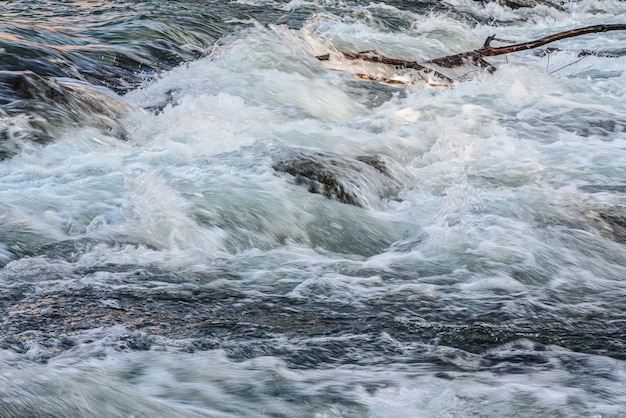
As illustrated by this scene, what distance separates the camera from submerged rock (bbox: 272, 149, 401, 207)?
5.20 m

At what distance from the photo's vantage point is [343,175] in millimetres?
5348

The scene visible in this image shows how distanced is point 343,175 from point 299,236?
0.84m

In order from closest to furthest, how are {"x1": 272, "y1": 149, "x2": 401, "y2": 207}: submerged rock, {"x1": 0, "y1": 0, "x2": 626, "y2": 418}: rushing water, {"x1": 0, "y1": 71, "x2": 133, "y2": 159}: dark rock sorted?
1. {"x1": 0, "y1": 0, "x2": 626, "y2": 418}: rushing water
2. {"x1": 272, "y1": 149, "x2": 401, "y2": 207}: submerged rock
3. {"x1": 0, "y1": 71, "x2": 133, "y2": 159}: dark rock

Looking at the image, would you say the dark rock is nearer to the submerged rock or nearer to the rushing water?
the rushing water

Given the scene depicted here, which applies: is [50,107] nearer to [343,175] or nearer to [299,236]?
[343,175]

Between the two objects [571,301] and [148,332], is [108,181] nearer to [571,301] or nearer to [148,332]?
[148,332]

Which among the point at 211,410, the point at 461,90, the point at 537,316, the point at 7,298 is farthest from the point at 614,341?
the point at 461,90

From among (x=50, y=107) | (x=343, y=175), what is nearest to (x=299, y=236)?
(x=343, y=175)

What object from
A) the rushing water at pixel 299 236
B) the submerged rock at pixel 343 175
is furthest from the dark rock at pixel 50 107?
the submerged rock at pixel 343 175

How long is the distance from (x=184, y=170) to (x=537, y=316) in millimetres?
2792

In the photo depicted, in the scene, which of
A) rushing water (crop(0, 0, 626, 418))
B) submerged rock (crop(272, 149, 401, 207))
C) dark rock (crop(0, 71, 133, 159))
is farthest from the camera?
dark rock (crop(0, 71, 133, 159))

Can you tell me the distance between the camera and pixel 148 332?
3.29 meters

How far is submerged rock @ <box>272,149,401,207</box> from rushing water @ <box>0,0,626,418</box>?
0.8 inches

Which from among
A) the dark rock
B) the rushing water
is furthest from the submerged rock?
the dark rock
